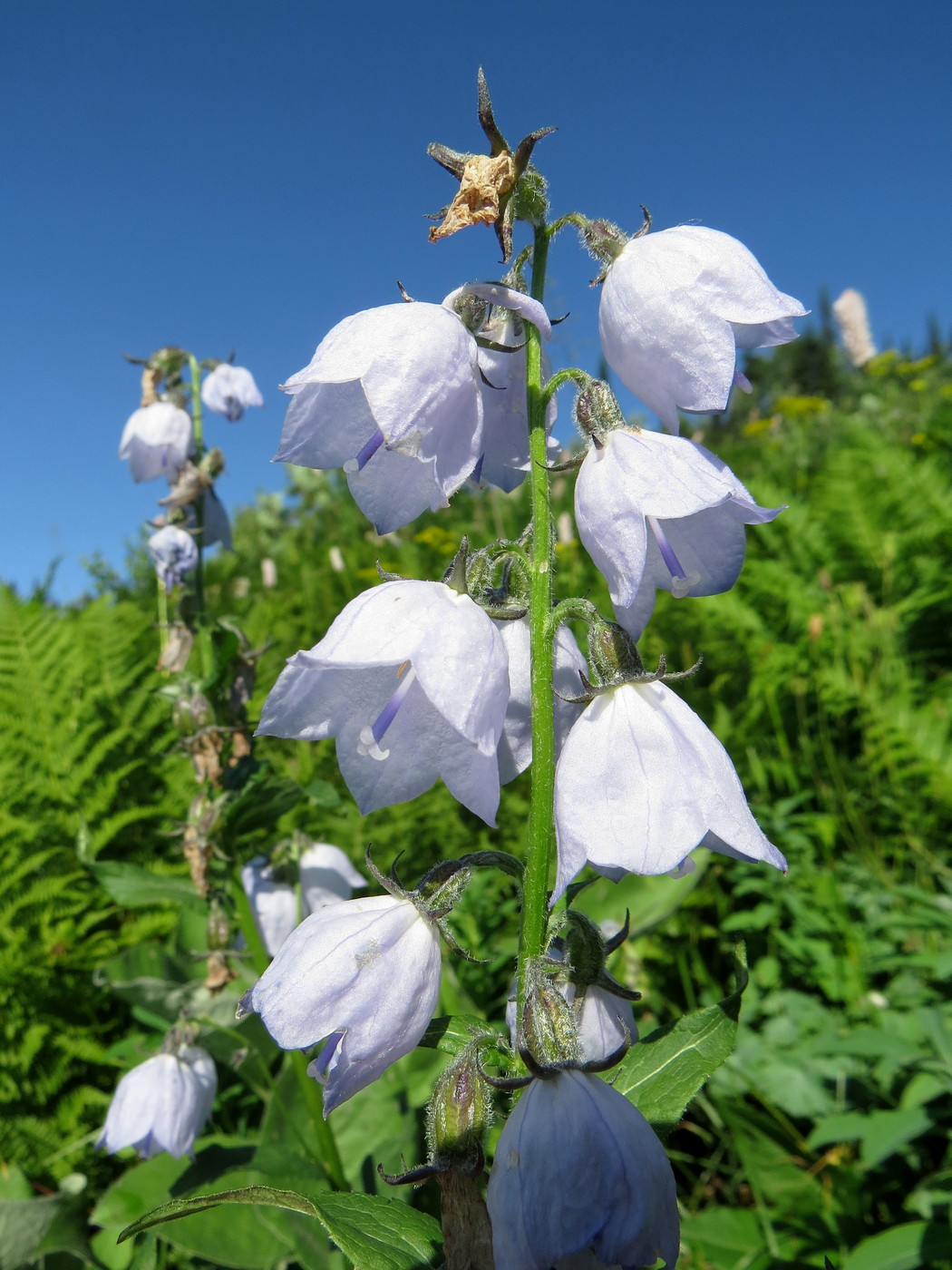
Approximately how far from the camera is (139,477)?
3.11 m

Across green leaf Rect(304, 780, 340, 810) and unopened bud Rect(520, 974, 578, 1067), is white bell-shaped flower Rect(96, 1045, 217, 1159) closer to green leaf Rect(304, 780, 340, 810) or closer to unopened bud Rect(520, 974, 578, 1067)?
green leaf Rect(304, 780, 340, 810)

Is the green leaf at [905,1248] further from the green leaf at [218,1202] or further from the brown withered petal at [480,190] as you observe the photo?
the brown withered petal at [480,190]

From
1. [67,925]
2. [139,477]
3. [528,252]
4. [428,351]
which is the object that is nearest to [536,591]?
[428,351]

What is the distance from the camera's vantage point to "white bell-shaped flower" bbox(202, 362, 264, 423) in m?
3.13

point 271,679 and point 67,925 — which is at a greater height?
point 271,679

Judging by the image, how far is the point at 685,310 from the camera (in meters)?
1.11

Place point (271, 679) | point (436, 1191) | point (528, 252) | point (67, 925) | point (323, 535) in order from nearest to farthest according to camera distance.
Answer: point (528, 252)
point (436, 1191)
point (67, 925)
point (271, 679)
point (323, 535)

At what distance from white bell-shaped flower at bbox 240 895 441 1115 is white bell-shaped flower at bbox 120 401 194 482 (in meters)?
2.27

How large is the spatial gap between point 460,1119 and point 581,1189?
0.15 m

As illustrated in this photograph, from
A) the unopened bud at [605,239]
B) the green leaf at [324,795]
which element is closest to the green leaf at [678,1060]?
the unopened bud at [605,239]

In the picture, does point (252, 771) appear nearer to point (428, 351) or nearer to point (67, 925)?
point (67, 925)

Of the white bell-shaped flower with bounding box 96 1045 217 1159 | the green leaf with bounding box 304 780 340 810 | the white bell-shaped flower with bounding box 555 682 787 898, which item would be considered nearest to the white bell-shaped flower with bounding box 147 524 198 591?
the green leaf with bounding box 304 780 340 810

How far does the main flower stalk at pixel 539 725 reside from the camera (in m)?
1.09

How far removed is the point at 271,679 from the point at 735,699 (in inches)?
88.7
